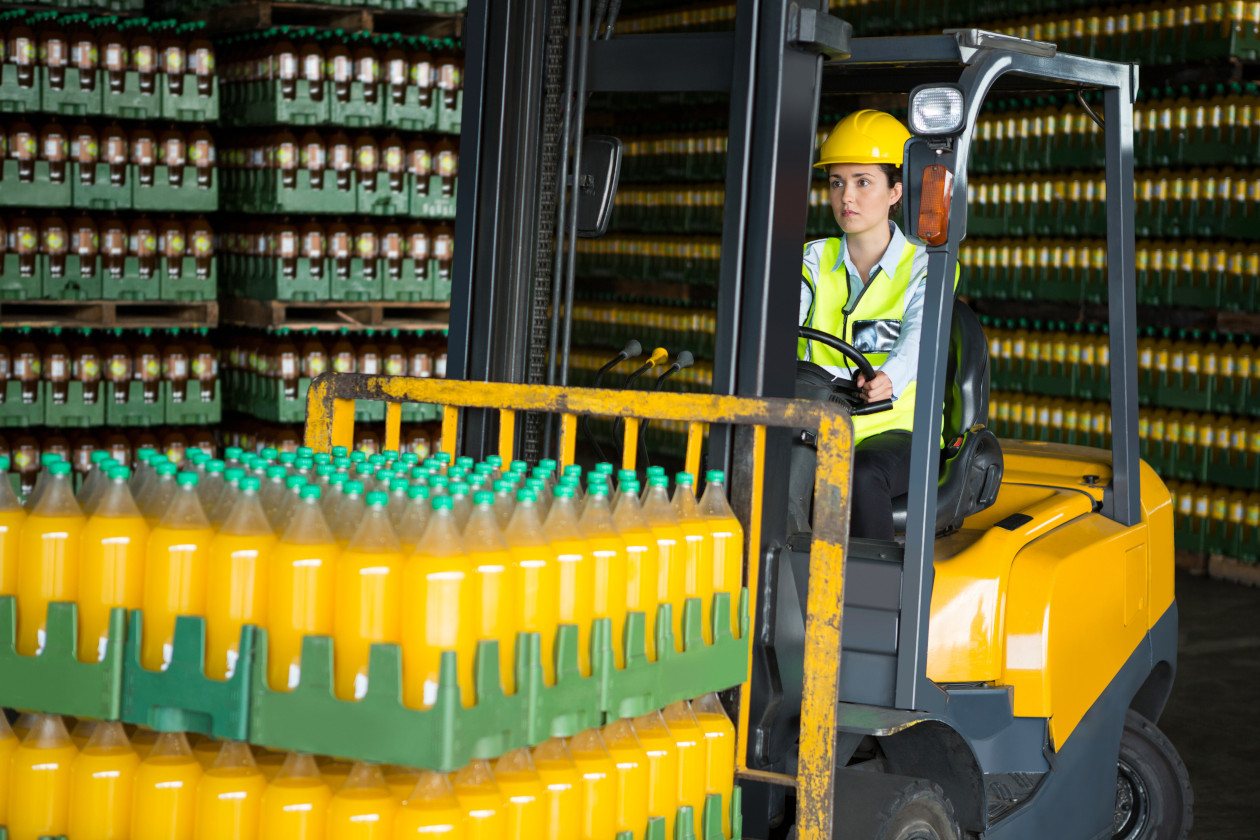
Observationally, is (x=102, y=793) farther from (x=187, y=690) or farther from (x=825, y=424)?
(x=825, y=424)

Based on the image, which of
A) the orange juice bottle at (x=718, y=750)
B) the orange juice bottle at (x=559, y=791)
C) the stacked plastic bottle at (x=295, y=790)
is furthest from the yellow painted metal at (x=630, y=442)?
the orange juice bottle at (x=559, y=791)

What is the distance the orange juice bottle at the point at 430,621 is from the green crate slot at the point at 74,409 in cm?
678

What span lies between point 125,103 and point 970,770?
21.7ft

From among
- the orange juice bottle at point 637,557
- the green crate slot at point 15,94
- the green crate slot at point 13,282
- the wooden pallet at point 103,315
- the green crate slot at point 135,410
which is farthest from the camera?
the green crate slot at point 135,410

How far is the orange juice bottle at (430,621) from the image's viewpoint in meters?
2.29

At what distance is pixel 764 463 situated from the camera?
322cm

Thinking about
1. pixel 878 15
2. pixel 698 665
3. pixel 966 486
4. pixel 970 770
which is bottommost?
pixel 970 770

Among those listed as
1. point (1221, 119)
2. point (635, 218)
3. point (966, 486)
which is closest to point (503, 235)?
point (966, 486)

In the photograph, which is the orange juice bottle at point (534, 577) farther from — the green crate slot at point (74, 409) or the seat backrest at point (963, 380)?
the green crate slot at point (74, 409)

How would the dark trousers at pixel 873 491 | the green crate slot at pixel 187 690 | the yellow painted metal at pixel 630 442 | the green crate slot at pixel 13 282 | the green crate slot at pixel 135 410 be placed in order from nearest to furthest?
the green crate slot at pixel 187 690
the yellow painted metal at pixel 630 442
the dark trousers at pixel 873 491
the green crate slot at pixel 13 282
the green crate slot at pixel 135 410

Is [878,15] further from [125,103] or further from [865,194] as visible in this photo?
[865,194]

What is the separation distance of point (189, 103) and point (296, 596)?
22.2ft

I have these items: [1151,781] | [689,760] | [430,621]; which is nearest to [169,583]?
[430,621]

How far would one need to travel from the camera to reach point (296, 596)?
93.4 inches
